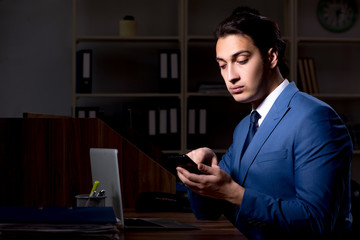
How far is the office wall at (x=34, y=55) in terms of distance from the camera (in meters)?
4.20

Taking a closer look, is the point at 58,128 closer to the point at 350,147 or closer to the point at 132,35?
the point at 350,147

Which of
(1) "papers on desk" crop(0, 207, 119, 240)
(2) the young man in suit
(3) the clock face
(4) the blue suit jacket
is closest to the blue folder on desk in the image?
(1) "papers on desk" crop(0, 207, 119, 240)

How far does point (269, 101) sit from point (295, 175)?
30 centimetres

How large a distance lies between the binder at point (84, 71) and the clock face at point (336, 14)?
1890 millimetres

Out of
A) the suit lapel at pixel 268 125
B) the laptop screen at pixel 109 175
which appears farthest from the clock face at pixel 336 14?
the laptop screen at pixel 109 175

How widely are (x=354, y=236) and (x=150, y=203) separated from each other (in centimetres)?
65

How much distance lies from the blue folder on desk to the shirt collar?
65 centimetres

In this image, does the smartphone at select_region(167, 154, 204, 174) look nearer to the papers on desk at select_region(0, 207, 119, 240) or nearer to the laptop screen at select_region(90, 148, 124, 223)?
Answer: the laptop screen at select_region(90, 148, 124, 223)

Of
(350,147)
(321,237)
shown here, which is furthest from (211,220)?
(350,147)

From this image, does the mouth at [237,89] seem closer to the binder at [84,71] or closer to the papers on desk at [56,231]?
the papers on desk at [56,231]

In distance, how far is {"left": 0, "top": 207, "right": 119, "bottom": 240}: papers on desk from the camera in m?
1.14

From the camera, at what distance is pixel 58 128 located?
5.75 feet

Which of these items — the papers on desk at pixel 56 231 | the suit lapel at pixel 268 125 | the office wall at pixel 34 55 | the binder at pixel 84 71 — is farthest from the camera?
the office wall at pixel 34 55

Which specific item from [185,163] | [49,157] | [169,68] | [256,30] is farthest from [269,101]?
[169,68]
